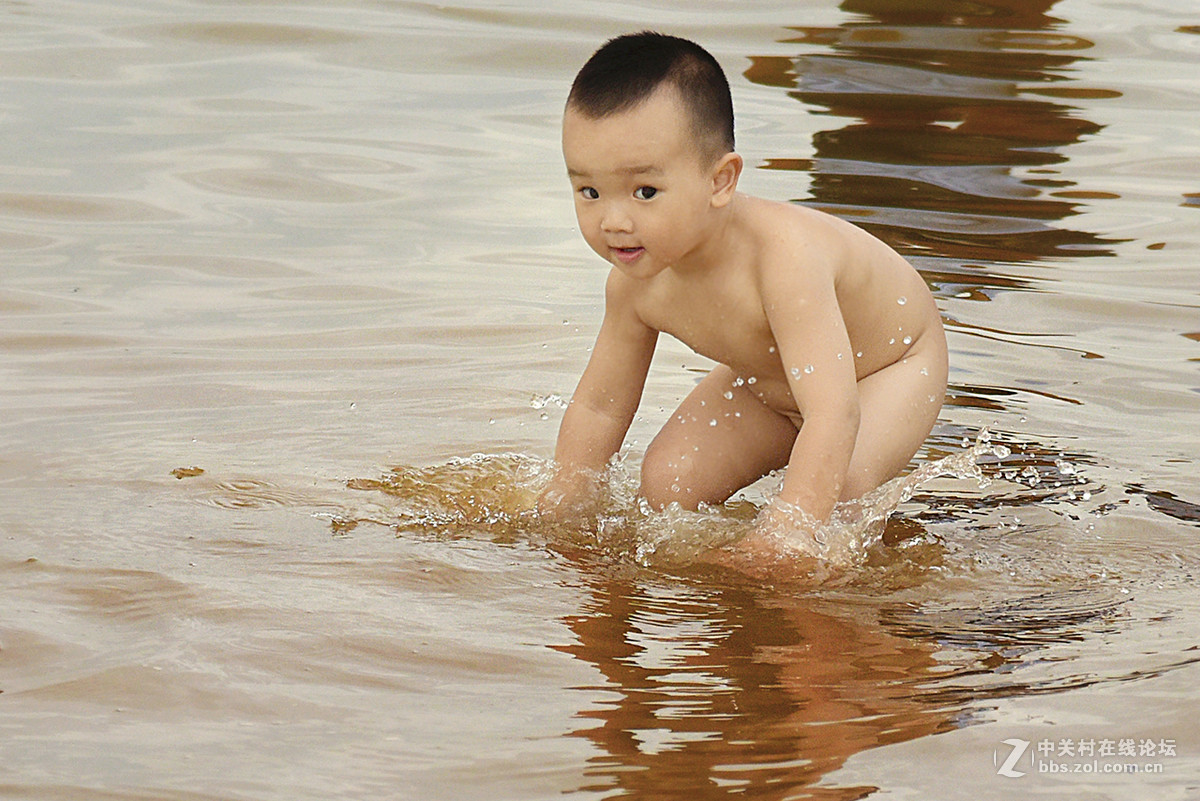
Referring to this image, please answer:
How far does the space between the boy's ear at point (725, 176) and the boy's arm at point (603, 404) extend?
0.47 meters

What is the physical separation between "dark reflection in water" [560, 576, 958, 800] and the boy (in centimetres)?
36

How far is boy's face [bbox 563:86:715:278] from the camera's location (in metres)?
2.99

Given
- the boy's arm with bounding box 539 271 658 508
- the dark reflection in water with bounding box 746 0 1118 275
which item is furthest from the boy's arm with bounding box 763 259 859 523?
the dark reflection in water with bounding box 746 0 1118 275

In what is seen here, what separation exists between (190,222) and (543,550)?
143 inches

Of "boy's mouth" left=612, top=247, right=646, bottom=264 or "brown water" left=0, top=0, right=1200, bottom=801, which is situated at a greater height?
"boy's mouth" left=612, top=247, right=646, bottom=264

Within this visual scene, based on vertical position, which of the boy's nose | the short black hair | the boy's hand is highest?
the short black hair

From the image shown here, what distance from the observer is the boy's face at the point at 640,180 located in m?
2.99

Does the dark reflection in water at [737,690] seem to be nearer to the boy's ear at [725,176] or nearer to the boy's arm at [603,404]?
the boy's arm at [603,404]

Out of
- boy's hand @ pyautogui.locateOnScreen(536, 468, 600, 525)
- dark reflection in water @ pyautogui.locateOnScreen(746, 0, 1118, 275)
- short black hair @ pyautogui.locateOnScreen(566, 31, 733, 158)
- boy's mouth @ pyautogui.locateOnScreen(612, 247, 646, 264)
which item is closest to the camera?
short black hair @ pyautogui.locateOnScreen(566, 31, 733, 158)

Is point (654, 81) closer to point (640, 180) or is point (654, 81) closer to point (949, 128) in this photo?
point (640, 180)

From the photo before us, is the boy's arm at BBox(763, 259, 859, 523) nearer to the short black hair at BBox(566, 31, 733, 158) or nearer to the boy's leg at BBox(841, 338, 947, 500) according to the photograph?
the boy's leg at BBox(841, 338, 947, 500)

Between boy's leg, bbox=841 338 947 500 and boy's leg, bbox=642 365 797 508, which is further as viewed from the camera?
boy's leg, bbox=642 365 797 508

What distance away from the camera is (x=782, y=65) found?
9.55 m

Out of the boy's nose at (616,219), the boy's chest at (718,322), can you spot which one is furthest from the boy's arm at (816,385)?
the boy's nose at (616,219)
